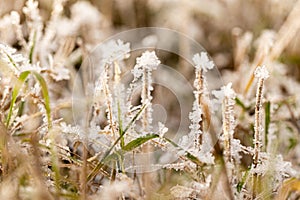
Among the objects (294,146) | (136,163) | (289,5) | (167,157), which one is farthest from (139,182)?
(289,5)

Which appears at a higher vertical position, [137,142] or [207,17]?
[207,17]

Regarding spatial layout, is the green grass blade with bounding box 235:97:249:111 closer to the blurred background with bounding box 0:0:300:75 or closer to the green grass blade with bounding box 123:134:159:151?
the green grass blade with bounding box 123:134:159:151

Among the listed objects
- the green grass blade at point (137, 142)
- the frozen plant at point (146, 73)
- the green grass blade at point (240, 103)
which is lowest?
the green grass blade at point (137, 142)

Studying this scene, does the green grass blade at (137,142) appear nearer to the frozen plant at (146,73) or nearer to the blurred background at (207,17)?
the frozen plant at (146,73)

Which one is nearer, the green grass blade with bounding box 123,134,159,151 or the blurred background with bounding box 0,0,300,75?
the green grass blade with bounding box 123,134,159,151

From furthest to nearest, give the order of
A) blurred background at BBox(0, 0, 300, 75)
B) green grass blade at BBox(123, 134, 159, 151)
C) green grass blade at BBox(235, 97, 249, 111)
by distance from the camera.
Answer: blurred background at BBox(0, 0, 300, 75) → green grass blade at BBox(235, 97, 249, 111) → green grass blade at BBox(123, 134, 159, 151)

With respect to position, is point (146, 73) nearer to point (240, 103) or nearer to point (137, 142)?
point (137, 142)

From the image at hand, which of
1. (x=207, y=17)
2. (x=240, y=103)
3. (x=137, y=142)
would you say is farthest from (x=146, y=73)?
(x=207, y=17)

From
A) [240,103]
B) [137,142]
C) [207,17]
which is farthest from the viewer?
[207,17]

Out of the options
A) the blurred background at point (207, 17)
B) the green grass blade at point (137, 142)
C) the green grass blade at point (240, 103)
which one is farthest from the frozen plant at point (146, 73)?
the blurred background at point (207, 17)

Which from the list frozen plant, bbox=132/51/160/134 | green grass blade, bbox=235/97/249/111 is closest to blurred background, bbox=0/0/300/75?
green grass blade, bbox=235/97/249/111

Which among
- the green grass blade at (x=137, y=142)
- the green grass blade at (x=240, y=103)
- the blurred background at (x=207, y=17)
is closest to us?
the green grass blade at (x=137, y=142)
